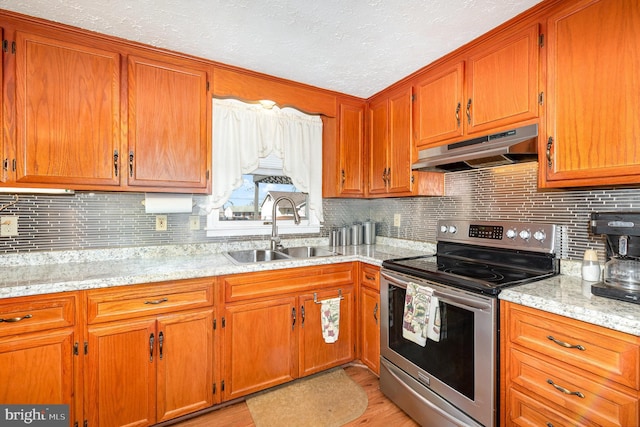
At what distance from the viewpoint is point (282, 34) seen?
1.73m

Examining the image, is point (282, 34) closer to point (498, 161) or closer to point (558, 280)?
point (498, 161)

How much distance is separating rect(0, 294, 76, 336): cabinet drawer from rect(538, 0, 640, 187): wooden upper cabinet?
2.42m

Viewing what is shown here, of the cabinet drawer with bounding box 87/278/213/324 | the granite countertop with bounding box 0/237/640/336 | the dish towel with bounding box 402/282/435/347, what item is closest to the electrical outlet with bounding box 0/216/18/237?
the granite countertop with bounding box 0/237/640/336

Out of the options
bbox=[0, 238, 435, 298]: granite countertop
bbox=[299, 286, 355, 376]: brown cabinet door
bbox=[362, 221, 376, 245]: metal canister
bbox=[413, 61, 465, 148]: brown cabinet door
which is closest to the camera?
bbox=[0, 238, 435, 298]: granite countertop

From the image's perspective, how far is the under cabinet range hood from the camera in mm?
1558

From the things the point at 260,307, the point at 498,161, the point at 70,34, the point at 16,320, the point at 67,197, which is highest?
the point at 70,34

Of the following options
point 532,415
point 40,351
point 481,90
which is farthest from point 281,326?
point 481,90

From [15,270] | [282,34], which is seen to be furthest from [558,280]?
[15,270]

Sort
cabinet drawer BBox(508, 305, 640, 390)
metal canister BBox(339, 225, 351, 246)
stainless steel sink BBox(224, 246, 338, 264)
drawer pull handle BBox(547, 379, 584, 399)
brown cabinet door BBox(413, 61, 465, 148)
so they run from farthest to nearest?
1. metal canister BBox(339, 225, 351, 246)
2. stainless steel sink BBox(224, 246, 338, 264)
3. brown cabinet door BBox(413, 61, 465, 148)
4. drawer pull handle BBox(547, 379, 584, 399)
5. cabinet drawer BBox(508, 305, 640, 390)

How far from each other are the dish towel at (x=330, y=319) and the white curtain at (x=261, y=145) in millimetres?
800

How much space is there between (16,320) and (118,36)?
1.59m

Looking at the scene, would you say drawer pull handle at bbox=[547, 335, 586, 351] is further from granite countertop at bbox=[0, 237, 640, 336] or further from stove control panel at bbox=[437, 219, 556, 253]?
stove control panel at bbox=[437, 219, 556, 253]

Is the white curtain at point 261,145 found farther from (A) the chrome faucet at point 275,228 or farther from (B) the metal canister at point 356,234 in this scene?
(B) the metal canister at point 356,234

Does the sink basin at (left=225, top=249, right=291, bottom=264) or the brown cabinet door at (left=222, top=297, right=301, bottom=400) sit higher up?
the sink basin at (left=225, top=249, right=291, bottom=264)
